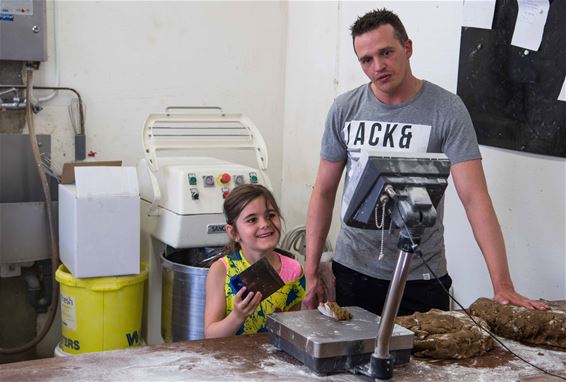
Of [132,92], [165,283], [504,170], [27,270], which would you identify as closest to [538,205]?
[504,170]

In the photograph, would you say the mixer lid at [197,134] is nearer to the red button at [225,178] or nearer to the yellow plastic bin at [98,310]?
the red button at [225,178]

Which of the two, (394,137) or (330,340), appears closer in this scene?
(330,340)

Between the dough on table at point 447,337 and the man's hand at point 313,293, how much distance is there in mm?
483

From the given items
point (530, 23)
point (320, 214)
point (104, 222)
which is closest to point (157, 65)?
point (104, 222)

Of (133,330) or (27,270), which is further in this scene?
(27,270)

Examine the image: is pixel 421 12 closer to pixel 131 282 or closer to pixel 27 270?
pixel 131 282

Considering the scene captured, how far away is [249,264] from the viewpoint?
6.85 ft

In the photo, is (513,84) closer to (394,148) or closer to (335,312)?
(394,148)

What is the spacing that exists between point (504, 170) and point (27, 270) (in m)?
2.30

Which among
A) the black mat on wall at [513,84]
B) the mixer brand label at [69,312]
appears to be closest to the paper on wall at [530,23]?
the black mat on wall at [513,84]

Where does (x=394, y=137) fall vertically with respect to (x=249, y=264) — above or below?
above

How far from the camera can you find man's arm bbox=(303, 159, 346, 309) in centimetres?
226

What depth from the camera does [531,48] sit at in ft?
7.58

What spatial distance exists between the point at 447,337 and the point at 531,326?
26 cm
